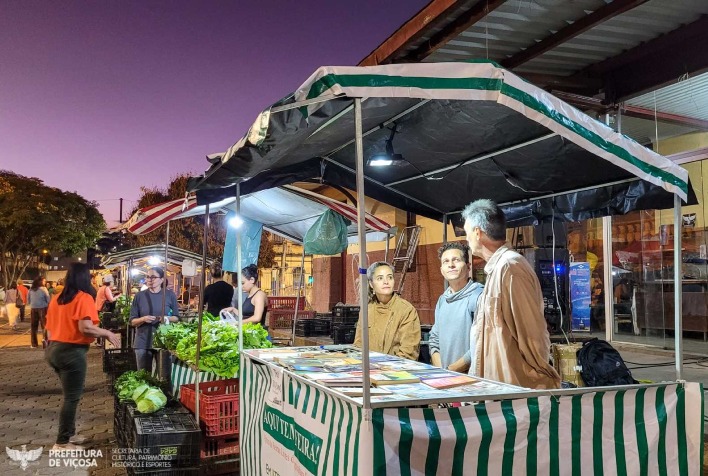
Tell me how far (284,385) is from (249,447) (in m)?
1.10

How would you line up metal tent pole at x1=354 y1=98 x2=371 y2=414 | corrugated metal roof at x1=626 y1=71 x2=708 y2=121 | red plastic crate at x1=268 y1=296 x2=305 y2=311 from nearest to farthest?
1. metal tent pole at x1=354 y1=98 x2=371 y2=414
2. corrugated metal roof at x1=626 y1=71 x2=708 y2=121
3. red plastic crate at x1=268 y1=296 x2=305 y2=311


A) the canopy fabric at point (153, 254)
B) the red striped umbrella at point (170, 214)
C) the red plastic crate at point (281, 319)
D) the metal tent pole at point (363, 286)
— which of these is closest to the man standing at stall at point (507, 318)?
the metal tent pole at point (363, 286)

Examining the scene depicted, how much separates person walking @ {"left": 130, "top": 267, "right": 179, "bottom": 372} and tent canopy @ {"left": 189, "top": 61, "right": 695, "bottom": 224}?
4859 millimetres

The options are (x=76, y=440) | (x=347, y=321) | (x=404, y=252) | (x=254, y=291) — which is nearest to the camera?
(x=76, y=440)

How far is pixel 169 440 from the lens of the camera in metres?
4.78

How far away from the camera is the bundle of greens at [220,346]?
225 inches

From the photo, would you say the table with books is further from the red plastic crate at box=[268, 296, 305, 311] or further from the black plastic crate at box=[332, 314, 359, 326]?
the red plastic crate at box=[268, 296, 305, 311]

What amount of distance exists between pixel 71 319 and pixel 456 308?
435cm

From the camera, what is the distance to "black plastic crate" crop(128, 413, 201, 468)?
4707mm

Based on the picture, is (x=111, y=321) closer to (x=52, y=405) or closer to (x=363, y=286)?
(x=52, y=405)

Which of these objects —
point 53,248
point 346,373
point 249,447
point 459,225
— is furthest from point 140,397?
point 53,248

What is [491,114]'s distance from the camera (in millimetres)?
3969

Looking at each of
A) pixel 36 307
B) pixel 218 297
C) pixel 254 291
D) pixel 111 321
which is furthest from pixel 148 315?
pixel 36 307

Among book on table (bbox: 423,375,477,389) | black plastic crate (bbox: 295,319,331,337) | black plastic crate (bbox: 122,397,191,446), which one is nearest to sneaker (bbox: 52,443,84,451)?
black plastic crate (bbox: 122,397,191,446)
